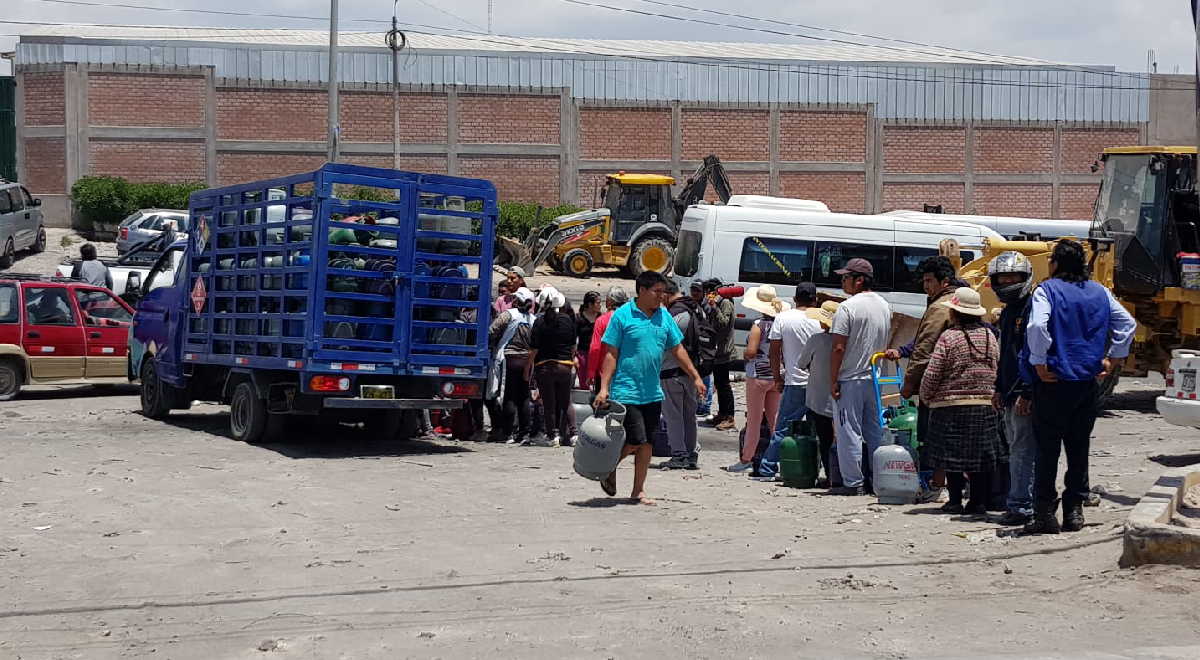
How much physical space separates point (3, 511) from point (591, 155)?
117ft

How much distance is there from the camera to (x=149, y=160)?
43250mm

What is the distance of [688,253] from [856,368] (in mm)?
12671

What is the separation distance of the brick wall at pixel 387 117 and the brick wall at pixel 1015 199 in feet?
60.3

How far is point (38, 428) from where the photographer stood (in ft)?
52.7

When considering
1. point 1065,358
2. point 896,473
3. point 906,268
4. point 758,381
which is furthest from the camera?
point 906,268

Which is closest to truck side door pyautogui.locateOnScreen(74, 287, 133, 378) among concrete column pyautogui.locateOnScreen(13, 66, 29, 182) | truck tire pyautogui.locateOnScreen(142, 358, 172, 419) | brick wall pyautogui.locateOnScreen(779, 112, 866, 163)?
truck tire pyautogui.locateOnScreen(142, 358, 172, 419)

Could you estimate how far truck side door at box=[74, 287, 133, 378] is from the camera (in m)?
19.3

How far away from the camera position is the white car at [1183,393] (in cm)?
1242

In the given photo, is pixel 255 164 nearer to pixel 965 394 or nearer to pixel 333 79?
pixel 333 79

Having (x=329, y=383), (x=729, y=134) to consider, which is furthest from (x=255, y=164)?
(x=329, y=383)

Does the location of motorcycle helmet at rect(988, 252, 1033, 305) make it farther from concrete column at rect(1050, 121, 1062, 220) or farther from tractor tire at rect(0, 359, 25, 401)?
concrete column at rect(1050, 121, 1062, 220)

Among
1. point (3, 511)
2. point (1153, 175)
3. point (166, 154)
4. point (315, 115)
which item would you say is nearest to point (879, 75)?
point (315, 115)

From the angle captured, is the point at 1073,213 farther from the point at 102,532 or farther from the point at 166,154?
the point at 102,532

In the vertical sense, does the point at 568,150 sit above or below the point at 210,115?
below
